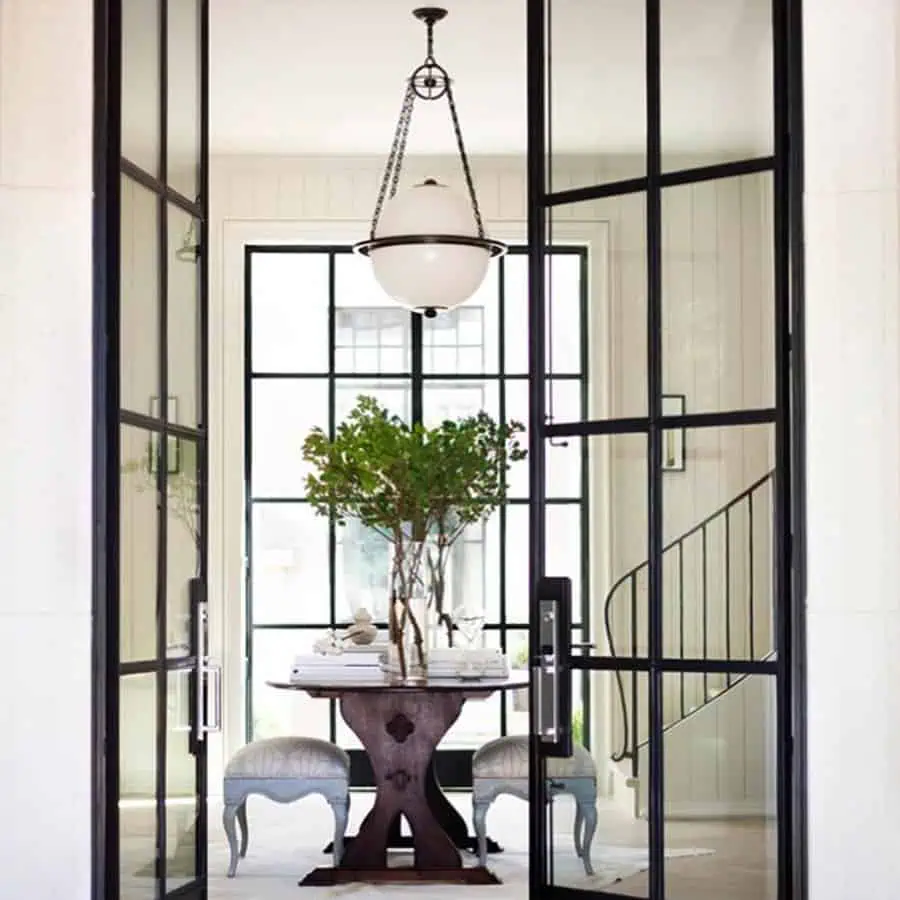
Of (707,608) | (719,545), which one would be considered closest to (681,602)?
(707,608)

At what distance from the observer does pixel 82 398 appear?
4320 millimetres

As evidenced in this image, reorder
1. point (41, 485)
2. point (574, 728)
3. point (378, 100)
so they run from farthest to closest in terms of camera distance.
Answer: point (378, 100), point (574, 728), point (41, 485)

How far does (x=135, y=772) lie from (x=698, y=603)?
1.48 m

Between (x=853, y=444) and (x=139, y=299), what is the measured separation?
183cm

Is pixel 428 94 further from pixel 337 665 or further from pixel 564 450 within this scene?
pixel 564 450

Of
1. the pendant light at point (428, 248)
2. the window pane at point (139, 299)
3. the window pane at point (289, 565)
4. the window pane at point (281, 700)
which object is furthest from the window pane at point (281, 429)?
the window pane at point (139, 299)

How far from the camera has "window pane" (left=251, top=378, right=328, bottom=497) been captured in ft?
30.2

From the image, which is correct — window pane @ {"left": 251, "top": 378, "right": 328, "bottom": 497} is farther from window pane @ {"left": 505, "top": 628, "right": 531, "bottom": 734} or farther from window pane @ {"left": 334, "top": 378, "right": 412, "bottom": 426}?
window pane @ {"left": 505, "top": 628, "right": 531, "bottom": 734}

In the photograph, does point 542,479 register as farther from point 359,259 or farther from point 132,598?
point 359,259

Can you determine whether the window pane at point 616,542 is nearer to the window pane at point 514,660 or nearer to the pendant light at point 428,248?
the pendant light at point 428,248

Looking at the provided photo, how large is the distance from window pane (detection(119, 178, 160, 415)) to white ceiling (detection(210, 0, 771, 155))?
43.6 inches

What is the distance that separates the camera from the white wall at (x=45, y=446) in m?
4.26

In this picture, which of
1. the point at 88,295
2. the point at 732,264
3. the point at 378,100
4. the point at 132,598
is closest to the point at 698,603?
the point at 732,264

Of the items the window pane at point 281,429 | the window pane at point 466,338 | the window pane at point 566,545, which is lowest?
the window pane at point 566,545
